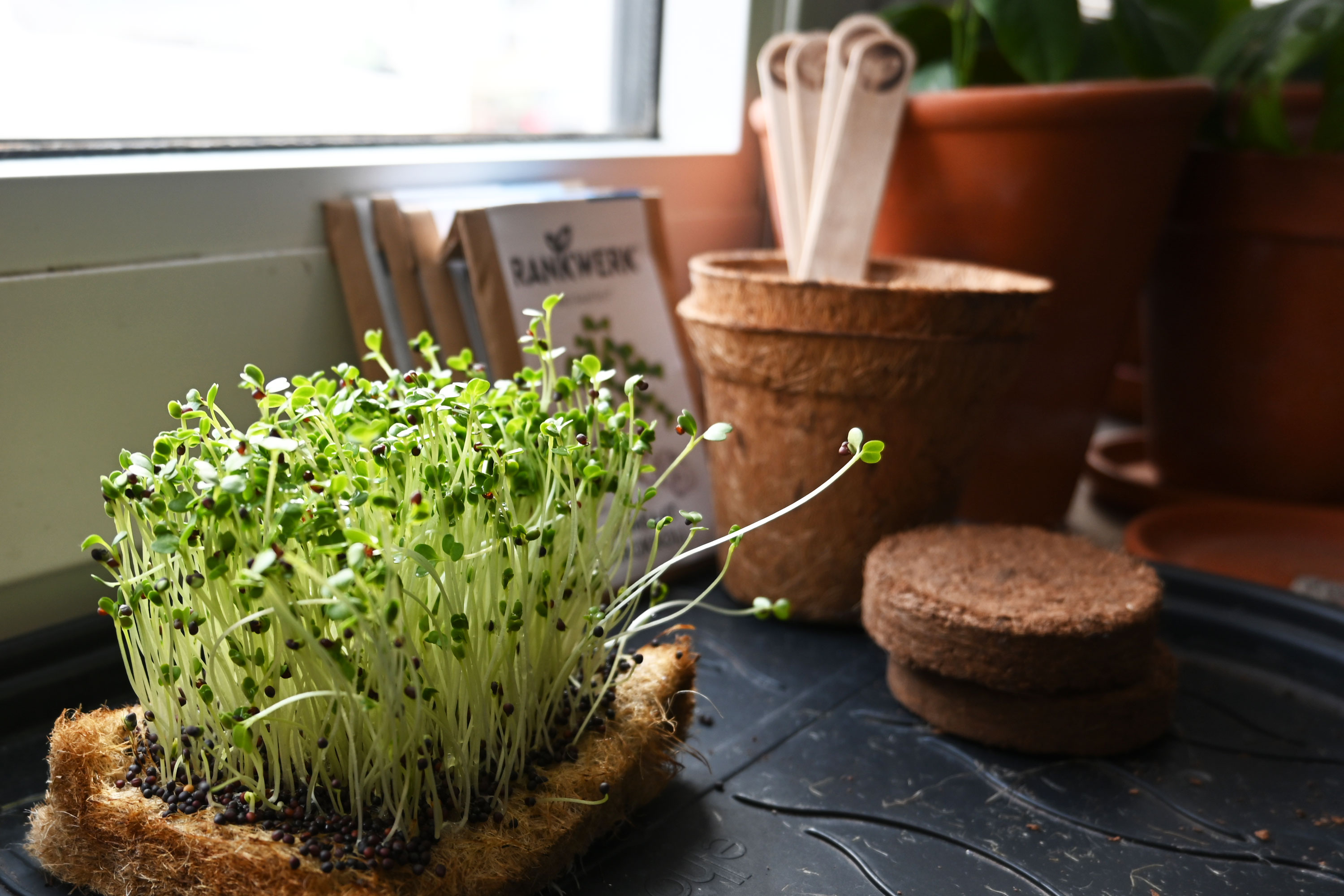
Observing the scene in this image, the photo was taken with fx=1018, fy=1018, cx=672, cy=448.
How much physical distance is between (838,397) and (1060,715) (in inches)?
17.2

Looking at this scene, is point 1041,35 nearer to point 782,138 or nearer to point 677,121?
point 782,138

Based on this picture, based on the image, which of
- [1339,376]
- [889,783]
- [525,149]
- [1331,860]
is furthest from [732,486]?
[1339,376]

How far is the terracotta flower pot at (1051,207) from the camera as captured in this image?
55.9 inches

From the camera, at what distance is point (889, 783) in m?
1.02

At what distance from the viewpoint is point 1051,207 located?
4.85ft

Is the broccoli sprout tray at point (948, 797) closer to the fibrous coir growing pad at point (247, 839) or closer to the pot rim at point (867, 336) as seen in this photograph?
the fibrous coir growing pad at point (247, 839)

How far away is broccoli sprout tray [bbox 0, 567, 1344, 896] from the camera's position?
0.88 meters

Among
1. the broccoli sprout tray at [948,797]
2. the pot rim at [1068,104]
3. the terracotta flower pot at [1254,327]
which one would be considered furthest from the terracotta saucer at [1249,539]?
the pot rim at [1068,104]

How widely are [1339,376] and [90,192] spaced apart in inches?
71.9

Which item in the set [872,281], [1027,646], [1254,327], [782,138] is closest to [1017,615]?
[1027,646]

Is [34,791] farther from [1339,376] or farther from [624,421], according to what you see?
[1339,376]

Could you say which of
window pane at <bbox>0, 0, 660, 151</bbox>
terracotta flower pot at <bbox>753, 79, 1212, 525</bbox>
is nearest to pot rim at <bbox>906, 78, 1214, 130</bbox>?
terracotta flower pot at <bbox>753, 79, 1212, 525</bbox>

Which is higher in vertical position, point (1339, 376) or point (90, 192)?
point (90, 192)

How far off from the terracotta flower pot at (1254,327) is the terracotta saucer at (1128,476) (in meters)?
0.07
